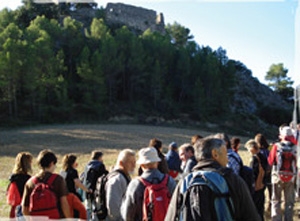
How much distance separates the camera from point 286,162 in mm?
5449

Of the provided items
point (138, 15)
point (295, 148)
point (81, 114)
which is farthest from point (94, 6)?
point (295, 148)

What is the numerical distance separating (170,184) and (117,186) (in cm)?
71

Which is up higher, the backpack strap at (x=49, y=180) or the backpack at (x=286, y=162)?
the backpack strap at (x=49, y=180)

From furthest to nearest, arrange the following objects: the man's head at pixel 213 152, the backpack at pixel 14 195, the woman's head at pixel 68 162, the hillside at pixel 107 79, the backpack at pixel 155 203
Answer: the hillside at pixel 107 79
the woman's head at pixel 68 162
the backpack at pixel 14 195
the backpack at pixel 155 203
the man's head at pixel 213 152

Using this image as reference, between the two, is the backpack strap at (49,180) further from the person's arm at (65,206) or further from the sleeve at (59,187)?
the person's arm at (65,206)

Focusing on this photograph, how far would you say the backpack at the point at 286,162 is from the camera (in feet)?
17.7

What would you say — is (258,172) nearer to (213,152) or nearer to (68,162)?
(68,162)

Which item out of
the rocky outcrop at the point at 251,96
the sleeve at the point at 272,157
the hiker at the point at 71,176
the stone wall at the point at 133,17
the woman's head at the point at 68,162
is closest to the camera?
the hiker at the point at 71,176

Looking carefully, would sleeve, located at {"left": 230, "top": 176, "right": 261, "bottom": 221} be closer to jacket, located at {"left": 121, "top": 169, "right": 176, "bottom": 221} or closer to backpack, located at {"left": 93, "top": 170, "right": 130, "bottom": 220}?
jacket, located at {"left": 121, "top": 169, "right": 176, "bottom": 221}

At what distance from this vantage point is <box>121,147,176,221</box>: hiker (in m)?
3.34

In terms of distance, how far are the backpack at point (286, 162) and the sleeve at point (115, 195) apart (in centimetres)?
277

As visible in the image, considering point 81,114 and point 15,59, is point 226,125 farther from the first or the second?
point 15,59

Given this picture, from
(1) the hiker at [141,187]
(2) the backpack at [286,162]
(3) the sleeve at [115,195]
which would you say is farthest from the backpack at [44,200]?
(2) the backpack at [286,162]

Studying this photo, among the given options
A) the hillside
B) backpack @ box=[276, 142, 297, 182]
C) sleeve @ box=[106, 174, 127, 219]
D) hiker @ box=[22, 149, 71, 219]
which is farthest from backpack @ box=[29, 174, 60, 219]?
the hillside
